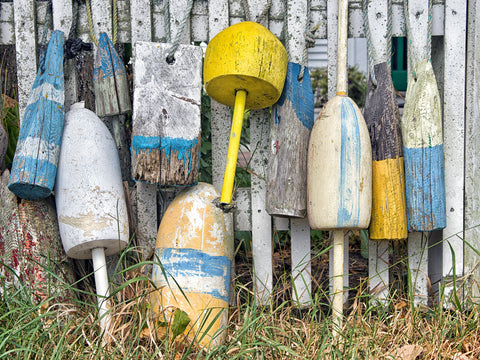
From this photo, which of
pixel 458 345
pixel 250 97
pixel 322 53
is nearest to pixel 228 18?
pixel 250 97

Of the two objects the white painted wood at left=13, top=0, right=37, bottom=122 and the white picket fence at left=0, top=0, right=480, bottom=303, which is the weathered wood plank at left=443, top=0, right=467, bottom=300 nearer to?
the white picket fence at left=0, top=0, right=480, bottom=303

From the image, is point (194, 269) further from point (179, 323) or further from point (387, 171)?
point (387, 171)

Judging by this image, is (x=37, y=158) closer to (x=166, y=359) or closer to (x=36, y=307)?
(x=36, y=307)

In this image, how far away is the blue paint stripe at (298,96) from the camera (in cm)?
206

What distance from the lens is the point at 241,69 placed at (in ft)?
6.21

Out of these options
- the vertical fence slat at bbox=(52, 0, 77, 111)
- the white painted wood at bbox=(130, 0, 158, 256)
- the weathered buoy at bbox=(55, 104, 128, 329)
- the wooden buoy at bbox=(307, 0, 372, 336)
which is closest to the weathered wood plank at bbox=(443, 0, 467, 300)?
the wooden buoy at bbox=(307, 0, 372, 336)

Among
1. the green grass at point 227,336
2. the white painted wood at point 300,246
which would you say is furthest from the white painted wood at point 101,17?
the white painted wood at point 300,246

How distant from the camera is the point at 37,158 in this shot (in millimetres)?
1908

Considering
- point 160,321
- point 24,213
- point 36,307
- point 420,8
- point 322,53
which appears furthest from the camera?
point 322,53

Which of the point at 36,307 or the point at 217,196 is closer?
the point at 36,307

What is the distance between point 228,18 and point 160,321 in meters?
1.34

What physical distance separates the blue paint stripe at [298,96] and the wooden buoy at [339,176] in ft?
0.29

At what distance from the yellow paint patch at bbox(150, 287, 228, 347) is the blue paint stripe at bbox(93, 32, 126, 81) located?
3.22ft

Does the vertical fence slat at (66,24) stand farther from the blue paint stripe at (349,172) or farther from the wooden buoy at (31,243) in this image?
the blue paint stripe at (349,172)
